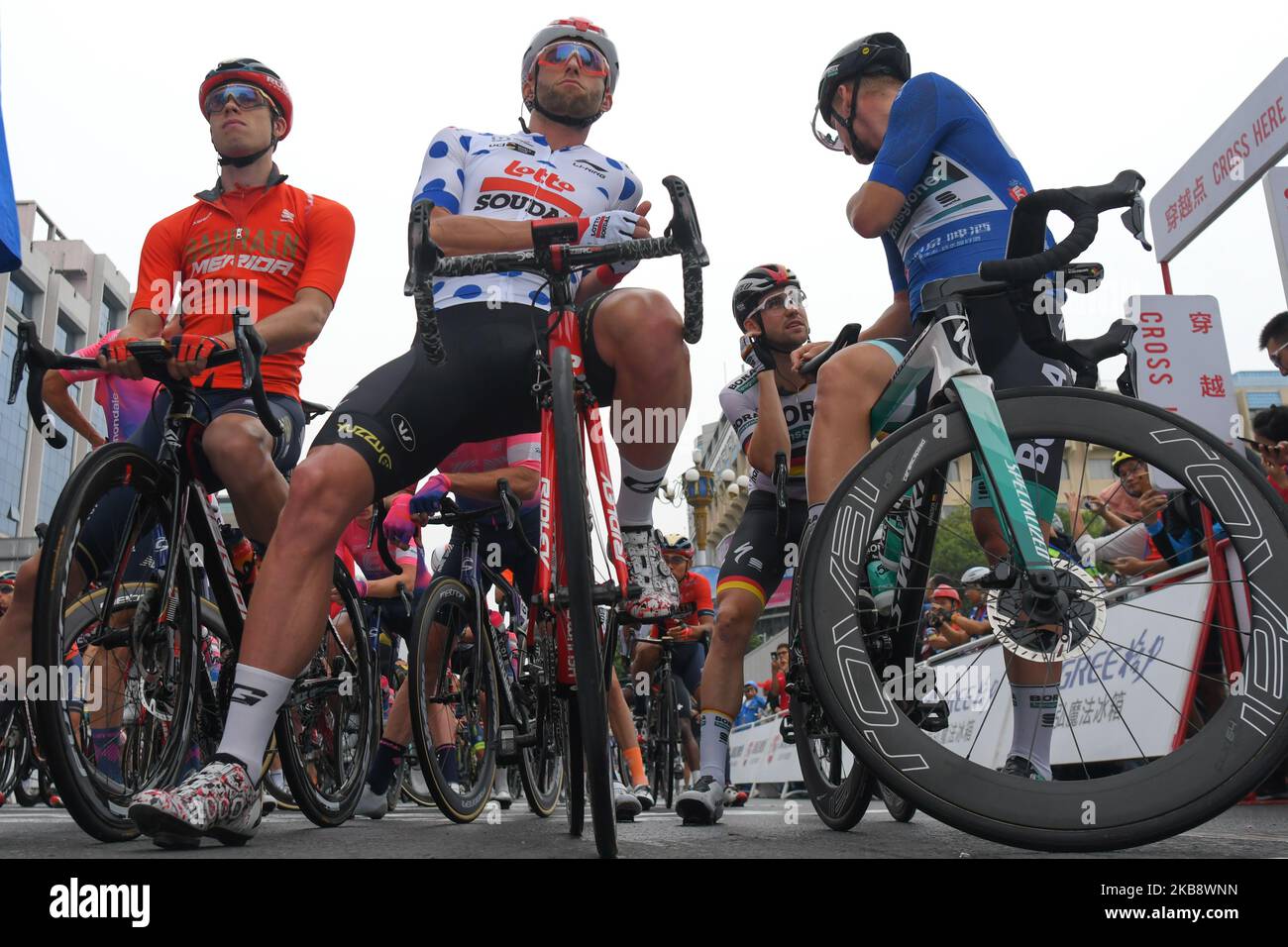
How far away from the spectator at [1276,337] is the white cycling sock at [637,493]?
5093 millimetres

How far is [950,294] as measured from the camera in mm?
2760

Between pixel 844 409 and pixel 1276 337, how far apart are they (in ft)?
16.8

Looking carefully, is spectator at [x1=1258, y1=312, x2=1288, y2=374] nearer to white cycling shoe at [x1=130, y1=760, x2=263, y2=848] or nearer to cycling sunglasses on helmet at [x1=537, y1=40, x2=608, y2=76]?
cycling sunglasses on helmet at [x1=537, y1=40, x2=608, y2=76]

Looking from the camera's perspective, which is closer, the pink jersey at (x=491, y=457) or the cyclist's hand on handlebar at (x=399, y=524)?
the pink jersey at (x=491, y=457)

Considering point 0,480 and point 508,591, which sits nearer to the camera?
point 508,591

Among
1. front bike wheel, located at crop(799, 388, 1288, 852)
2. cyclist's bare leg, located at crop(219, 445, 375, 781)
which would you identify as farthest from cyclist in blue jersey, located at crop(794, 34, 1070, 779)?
cyclist's bare leg, located at crop(219, 445, 375, 781)

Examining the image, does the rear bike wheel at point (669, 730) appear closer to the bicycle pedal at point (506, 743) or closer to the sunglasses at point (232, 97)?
the bicycle pedal at point (506, 743)

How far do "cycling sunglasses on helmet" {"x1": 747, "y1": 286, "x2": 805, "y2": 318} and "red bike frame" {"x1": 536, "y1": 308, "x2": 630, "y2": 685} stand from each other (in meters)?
2.62

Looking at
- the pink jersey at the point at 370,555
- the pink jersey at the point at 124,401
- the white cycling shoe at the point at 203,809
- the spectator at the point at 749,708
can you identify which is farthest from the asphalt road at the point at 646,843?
the spectator at the point at 749,708

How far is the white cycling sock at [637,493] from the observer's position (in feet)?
10.9
